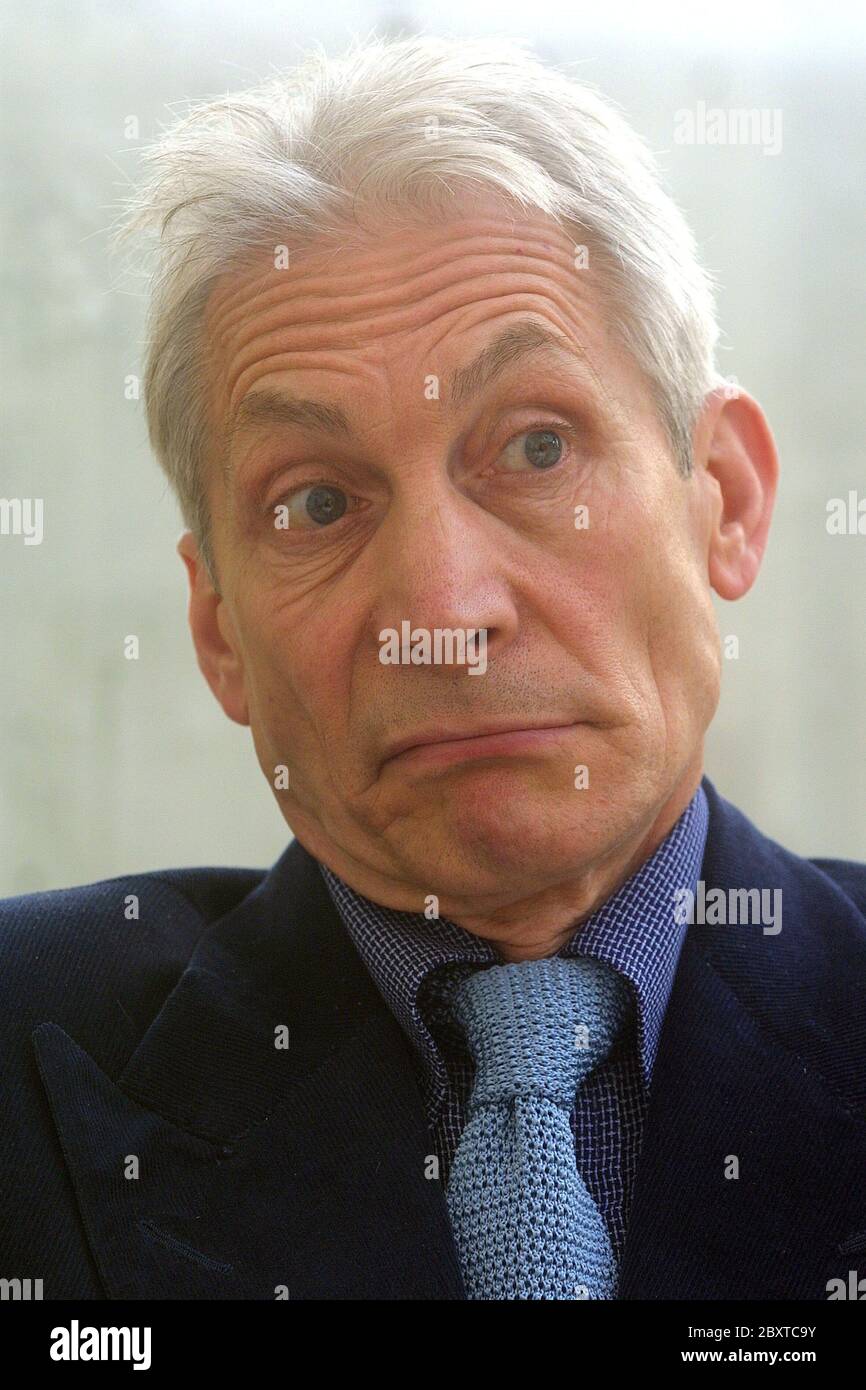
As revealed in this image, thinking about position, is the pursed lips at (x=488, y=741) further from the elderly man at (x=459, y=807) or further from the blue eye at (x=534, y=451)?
the blue eye at (x=534, y=451)

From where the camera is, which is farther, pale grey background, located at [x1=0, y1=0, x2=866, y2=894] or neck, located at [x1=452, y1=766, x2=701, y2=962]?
pale grey background, located at [x1=0, y1=0, x2=866, y2=894]

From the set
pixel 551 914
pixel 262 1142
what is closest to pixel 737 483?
pixel 551 914

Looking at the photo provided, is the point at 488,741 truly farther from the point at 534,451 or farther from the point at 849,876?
the point at 849,876

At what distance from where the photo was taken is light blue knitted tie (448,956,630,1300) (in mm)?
1213

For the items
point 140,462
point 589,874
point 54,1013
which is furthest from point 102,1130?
point 140,462

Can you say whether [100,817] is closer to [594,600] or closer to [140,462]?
[140,462]

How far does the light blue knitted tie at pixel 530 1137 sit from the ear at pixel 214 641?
18.2 inches

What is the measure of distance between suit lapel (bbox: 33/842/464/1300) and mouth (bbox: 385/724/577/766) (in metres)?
0.29

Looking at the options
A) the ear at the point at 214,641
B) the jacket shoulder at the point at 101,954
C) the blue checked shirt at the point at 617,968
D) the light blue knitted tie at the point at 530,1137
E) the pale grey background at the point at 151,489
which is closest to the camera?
the light blue knitted tie at the point at 530,1137

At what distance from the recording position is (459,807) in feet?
4.35

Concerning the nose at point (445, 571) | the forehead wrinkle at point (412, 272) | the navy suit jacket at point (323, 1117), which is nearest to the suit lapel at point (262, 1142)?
the navy suit jacket at point (323, 1117)

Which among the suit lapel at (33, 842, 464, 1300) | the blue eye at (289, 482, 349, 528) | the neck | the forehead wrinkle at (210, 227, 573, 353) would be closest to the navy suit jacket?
the suit lapel at (33, 842, 464, 1300)

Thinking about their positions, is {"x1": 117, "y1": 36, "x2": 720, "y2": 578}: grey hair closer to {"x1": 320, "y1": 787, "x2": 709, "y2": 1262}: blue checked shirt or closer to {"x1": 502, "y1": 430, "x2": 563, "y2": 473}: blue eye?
{"x1": 502, "y1": 430, "x2": 563, "y2": 473}: blue eye

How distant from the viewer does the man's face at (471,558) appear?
130 cm
